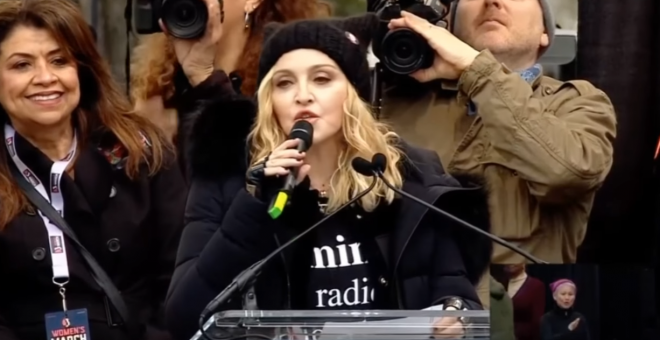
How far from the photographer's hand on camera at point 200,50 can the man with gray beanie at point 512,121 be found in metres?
0.46

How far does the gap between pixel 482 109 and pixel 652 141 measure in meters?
0.51

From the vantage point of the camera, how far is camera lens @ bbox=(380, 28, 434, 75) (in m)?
2.97

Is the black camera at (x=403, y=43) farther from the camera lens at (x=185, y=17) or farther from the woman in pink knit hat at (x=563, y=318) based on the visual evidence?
the woman in pink knit hat at (x=563, y=318)

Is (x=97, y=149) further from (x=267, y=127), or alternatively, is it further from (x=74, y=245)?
(x=267, y=127)

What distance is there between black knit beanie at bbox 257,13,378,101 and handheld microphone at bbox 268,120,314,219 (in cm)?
21

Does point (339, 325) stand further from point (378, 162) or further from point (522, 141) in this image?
point (522, 141)

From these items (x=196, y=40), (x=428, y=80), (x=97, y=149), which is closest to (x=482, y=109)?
(x=428, y=80)

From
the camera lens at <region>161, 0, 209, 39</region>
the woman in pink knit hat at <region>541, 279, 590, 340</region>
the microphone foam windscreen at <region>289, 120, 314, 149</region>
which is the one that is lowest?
the woman in pink knit hat at <region>541, 279, 590, 340</region>

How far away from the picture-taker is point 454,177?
3033mm

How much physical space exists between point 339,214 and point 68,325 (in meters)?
0.74

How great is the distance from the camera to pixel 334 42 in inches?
116

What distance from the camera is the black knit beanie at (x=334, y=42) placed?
9.66ft

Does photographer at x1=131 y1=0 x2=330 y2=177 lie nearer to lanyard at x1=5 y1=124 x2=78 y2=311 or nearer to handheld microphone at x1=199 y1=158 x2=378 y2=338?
lanyard at x1=5 y1=124 x2=78 y2=311

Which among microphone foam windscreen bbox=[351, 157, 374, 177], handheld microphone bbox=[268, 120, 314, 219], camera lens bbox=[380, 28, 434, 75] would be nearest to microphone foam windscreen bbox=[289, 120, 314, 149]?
handheld microphone bbox=[268, 120, 314, 219]
